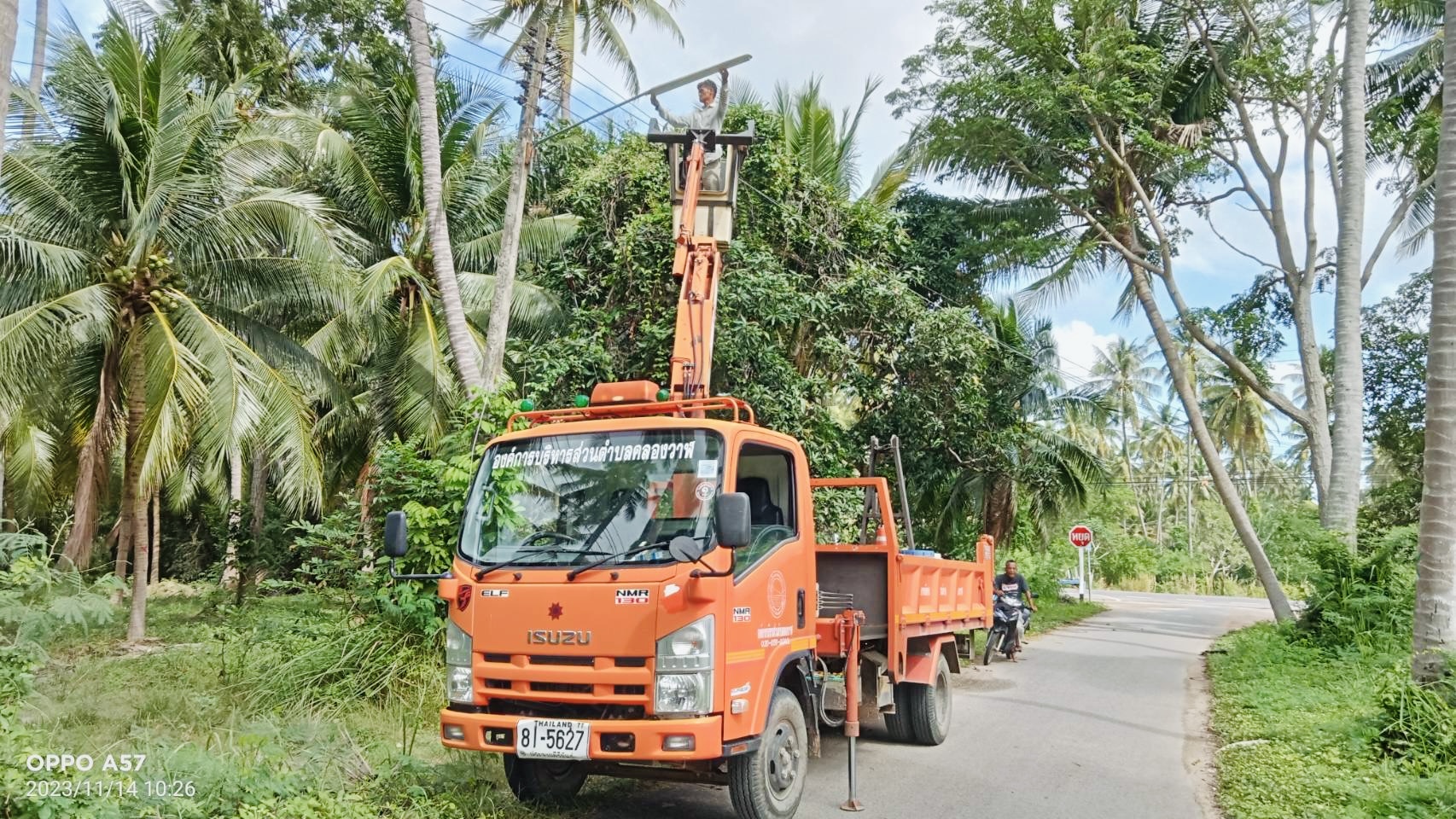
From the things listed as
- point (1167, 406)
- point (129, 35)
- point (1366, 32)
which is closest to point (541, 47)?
point (129, 35)

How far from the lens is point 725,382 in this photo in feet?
44.7

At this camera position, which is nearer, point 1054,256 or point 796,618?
point 796,618

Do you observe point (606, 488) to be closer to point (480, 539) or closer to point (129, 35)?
point (480, 539)

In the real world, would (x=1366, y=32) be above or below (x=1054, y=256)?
above

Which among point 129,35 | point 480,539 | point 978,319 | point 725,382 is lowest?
point 480,539

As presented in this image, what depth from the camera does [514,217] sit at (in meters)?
12.4

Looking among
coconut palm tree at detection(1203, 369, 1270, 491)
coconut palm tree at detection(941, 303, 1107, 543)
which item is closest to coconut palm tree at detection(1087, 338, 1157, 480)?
coconut palm tree at detection(1203, 369, 1270, 491)

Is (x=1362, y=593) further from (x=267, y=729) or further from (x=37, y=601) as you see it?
(x=37, y=601)

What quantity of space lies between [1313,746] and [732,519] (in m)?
5.82

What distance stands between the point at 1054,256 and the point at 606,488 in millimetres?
13501

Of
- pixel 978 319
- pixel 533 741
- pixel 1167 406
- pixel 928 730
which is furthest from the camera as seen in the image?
pixel 1167 406

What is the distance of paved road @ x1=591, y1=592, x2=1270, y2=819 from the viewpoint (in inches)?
252

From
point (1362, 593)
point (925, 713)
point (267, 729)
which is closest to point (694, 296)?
point (925, 713)

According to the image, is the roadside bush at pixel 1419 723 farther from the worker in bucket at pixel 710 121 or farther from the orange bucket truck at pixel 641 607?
the worker in bucket at pixel 710 121
